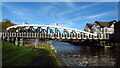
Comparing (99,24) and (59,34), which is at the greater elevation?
(99,24)

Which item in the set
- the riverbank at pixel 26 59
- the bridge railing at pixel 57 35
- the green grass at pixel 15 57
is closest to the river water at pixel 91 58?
the riverbank at pixel 26 59

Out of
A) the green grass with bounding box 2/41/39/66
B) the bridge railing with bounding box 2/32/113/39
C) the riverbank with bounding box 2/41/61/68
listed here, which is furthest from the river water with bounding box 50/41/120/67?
the bridge railing with bounding box 2/32/113/39

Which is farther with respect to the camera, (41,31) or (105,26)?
(105,26)

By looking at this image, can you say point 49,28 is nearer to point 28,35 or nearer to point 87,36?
point 28,35

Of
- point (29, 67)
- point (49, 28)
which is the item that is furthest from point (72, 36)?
point (29, 67)

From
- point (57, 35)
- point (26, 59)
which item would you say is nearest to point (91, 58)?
point (26, 59)

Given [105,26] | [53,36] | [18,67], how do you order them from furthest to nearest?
[105,26], [53,36], [18,67]

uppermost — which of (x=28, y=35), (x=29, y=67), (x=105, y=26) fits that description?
(x=105, y=26)

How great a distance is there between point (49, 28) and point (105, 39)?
28.8 m

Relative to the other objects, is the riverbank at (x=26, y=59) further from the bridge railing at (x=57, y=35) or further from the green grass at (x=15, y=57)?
the bridge railing at (x=57, y=35)

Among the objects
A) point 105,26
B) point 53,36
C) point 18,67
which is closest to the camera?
point 18,67

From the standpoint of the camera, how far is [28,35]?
192 ft

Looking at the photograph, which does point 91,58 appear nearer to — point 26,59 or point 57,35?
point 26,59

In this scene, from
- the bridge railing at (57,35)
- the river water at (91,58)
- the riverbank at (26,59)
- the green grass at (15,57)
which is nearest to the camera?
the green grass at (15,57)
